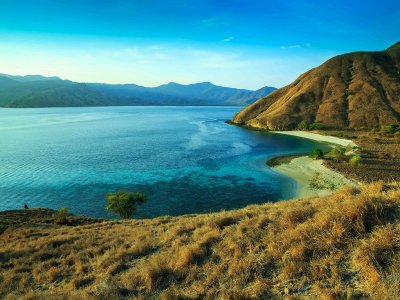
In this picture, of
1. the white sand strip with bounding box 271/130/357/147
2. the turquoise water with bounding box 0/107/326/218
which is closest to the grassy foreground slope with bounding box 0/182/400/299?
the turquoise water with bounding box 0/107/326/218

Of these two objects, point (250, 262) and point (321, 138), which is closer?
point (250, 262)

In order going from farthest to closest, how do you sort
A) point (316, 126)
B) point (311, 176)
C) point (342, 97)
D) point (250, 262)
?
point (342, 97), point (316, 126), point (311, 176), point (250, 262)

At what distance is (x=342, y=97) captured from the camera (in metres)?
140

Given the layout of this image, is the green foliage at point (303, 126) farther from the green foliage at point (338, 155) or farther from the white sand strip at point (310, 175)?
the green foliage at point (338, 155)

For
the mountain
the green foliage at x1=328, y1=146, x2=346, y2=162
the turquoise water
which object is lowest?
the turquoise water

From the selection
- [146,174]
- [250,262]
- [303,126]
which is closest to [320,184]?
[146,174]

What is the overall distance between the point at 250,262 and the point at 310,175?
4564 centimetres

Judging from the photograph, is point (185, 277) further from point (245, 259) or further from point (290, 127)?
point (290, 127)

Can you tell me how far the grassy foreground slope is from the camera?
8117 mm

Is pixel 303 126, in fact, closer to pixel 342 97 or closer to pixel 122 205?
pixel 342 97

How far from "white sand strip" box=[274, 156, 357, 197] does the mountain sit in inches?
2680

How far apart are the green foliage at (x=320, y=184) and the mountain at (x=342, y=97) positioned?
80.4 meters

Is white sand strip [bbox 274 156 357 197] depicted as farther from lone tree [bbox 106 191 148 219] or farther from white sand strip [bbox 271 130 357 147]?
white sand strip [bbox 271 130 357 147]

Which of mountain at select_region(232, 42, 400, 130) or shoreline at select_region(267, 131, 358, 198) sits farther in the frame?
mountain at select_region(232, 42, 400, 130)
